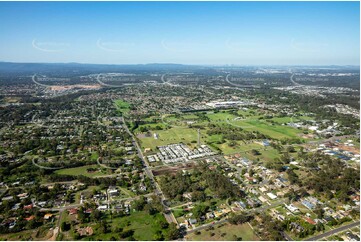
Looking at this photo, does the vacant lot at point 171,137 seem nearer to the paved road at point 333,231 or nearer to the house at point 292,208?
the house at point 292,208

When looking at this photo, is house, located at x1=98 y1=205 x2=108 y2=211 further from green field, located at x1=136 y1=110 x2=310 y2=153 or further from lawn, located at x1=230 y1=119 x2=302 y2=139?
lawn, located at x1=230 y1=119 x2=302 y2=139

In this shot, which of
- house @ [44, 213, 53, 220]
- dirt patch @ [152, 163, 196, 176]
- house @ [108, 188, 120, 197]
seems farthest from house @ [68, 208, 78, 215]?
dirt patch @ [152, 163, 196, 176]

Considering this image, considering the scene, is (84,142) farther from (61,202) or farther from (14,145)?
(61,202)

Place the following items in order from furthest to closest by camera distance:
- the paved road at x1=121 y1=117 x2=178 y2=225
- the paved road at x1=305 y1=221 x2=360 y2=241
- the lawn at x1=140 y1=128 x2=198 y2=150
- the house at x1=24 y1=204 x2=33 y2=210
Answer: the lawn at x1=140 y1=128 x2=198 y2=150, the house at x1=24 y1=204 x2=33 y2=210, the paved road at x1=121 y1=117 x2=178 y2=225, the paved road at x1=305 y1=221 x2=360 y2=241

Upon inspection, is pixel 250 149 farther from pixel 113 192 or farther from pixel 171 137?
pixel 113 192

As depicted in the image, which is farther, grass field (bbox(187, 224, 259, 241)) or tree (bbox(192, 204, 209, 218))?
tree (bbox(192, 204, 209, 218))

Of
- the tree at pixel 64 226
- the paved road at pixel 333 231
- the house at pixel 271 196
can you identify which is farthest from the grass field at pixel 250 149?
the tree at pixel 64 226

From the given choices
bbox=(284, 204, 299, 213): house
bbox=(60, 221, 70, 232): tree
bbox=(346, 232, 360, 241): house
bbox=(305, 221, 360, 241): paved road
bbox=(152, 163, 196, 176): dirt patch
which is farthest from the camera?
bbox=(152, 163, 196, 176): dirt patch

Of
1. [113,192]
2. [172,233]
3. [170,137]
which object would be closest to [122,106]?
[170,137]
